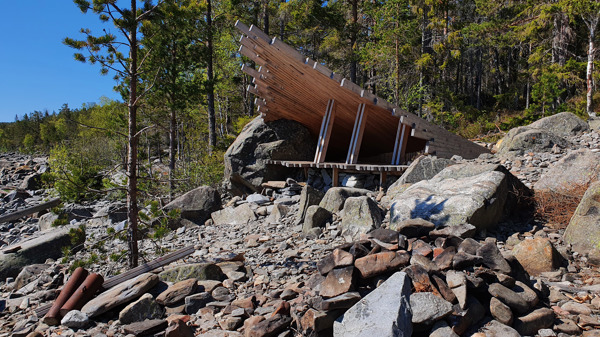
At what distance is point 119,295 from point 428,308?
3.89 m

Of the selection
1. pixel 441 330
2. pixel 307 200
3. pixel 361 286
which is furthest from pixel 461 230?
pixel 307 200

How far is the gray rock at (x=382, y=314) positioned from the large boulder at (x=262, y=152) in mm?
9027

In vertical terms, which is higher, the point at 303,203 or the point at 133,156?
the point at 133,156

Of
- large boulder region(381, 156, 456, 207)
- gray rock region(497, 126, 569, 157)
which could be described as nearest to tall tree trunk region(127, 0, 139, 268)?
large boulder region(381, 156, 456, 207)

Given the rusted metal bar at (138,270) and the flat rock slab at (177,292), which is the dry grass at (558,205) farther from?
the rusted metal bar at (138,270)

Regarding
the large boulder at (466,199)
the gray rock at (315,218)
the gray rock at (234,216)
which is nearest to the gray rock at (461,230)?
the large boulder at (466,199)

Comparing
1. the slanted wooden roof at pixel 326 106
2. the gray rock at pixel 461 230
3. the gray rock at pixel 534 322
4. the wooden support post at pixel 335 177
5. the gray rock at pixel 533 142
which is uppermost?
the slanted wooden roof at pixel 326 106

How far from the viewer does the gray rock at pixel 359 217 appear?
647cm

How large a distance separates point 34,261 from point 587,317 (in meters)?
10.6

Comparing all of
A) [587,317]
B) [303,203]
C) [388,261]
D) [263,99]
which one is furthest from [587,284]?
[263,99]

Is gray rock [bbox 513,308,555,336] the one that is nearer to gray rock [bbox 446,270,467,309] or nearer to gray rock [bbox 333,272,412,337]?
gray rock [bbox 446,270,467,309]

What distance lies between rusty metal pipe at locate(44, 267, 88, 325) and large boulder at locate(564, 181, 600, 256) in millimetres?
7488

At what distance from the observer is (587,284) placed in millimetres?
4293

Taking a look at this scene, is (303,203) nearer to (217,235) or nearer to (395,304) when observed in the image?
(217,235)
